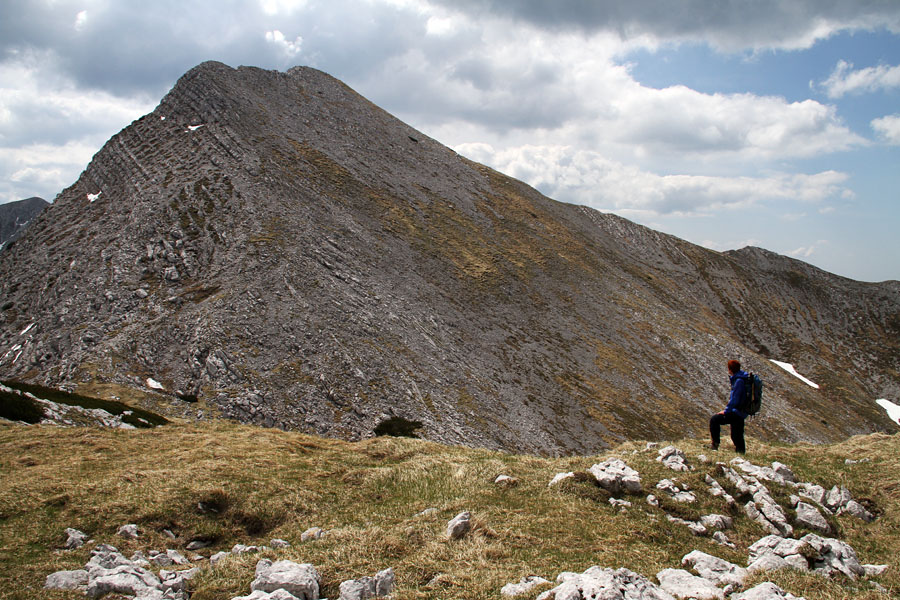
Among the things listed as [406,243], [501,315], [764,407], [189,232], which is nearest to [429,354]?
[501,315]

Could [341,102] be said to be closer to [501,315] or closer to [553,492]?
[501,315]

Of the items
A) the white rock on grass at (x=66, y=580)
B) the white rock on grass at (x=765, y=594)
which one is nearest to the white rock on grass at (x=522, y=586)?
the white rock on grass at (x=765, y=594)

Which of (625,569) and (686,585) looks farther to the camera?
(686,585)

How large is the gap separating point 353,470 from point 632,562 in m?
13.4

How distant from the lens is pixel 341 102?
110 meters

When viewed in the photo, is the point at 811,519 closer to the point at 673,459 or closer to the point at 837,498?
the point at 837,498

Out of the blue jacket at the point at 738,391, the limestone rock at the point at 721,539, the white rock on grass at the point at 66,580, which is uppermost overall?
the blue jacket at the point at 738,391

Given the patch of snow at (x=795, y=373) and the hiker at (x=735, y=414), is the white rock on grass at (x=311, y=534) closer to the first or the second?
the hiker at (x=735, y=414)

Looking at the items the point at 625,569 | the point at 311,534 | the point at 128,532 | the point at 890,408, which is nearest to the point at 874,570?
the point at 625,569

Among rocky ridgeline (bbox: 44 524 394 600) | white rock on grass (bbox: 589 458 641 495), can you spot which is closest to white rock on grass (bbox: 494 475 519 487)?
white rock on grass (bbox: 589 458 641 495)

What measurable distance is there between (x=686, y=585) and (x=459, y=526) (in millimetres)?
5696

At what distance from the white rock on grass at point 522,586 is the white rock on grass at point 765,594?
3490 mm

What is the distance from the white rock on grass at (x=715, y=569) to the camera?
10422 millimetres

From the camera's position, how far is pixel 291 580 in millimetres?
10625
